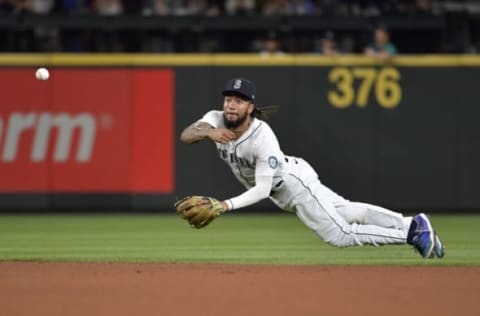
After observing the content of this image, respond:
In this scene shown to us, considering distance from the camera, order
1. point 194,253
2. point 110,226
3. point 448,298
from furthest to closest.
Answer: point 110,226, point 194,253, point 448,298

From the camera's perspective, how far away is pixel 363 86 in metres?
15.6

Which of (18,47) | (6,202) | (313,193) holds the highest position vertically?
(18,47)

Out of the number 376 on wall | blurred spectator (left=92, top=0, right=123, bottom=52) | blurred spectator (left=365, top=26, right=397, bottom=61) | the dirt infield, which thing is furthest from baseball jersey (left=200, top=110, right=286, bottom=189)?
blurred spectator (left=92, top=0, right=123, bottom=52)

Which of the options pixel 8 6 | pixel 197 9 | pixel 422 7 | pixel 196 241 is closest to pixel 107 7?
pixel 197 9

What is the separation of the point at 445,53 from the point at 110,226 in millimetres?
5849

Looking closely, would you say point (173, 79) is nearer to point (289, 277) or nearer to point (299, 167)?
point (299, 167)

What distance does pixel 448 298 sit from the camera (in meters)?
7.38

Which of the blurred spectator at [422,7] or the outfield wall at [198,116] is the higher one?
the blurred spectator at [422,7]

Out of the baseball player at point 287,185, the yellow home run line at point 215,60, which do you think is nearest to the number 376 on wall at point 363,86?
the yellow home run line at point 215,60

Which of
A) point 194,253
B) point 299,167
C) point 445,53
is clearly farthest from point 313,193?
point 445,53

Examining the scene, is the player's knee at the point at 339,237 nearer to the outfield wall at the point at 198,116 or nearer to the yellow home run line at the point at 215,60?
the outfield wall at the point at 198,116

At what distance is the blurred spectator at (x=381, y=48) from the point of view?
15.2 m

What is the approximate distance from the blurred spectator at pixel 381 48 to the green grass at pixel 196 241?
7.81 feet

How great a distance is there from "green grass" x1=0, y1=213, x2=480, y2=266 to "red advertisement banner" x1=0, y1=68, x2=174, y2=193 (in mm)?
570
